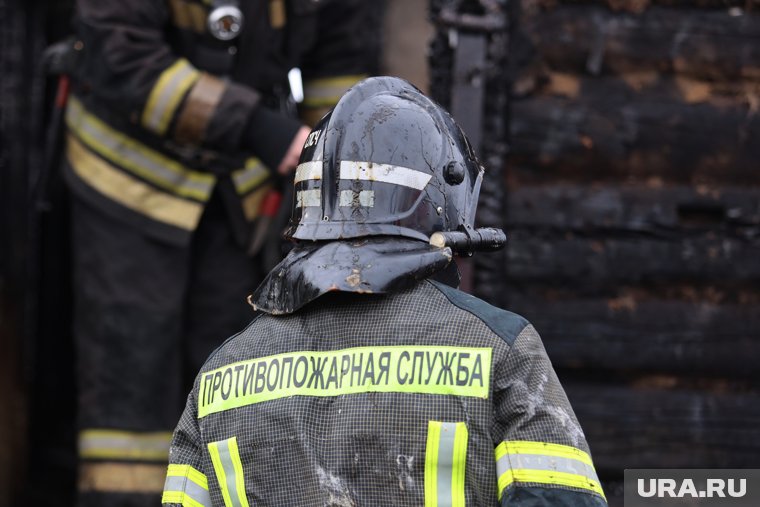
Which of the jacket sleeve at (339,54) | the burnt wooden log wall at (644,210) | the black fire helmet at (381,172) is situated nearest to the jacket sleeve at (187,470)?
the black fire helmet at (381,172)

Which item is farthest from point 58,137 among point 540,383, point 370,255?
point 540,383

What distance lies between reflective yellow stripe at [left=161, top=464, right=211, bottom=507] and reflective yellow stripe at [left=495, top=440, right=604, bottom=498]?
0.60m

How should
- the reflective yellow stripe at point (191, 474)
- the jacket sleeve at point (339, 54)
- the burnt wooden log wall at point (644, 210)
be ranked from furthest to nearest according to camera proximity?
the jacket sleeve at point (339, 54)
the burnt wooden log wall at point (644, 210)
the reflective yellow stripe at point (191, 474)

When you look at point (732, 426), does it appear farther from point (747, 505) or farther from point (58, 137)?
point (58, 137)

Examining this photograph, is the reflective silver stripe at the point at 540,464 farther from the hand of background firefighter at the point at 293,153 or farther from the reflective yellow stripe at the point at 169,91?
the reflective yellow stripe at the point at 169,91

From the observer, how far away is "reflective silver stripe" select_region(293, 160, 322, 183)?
7.41ft

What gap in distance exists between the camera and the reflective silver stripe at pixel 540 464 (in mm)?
1939

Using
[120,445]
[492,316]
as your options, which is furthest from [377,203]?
[120,445]

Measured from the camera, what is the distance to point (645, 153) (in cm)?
385

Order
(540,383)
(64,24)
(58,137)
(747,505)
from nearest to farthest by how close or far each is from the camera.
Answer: (540,383), (747,505), (58,137), (64,24)

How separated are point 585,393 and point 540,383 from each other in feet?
6.31

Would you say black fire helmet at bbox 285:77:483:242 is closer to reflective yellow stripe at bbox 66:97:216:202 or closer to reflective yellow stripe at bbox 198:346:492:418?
reflective yellow stripe at bbox 198:346:492:418

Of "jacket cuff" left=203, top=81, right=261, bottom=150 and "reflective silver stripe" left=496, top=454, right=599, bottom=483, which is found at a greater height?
"jacket cuff" left=203, top=81, right=261, bottom=150

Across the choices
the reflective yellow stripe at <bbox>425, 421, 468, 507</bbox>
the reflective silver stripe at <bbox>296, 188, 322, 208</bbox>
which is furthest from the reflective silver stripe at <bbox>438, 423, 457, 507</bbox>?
the reflective silver stripe at <bbox>296, 188, 322, 208</bbox>
